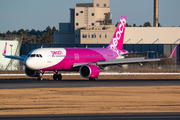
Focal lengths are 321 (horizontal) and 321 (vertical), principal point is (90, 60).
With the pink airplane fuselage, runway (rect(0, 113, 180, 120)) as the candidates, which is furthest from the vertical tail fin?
runway (rect(0, 113, 180, 120))

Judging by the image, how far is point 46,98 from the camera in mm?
24688

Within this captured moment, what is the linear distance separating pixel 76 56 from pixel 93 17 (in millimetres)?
90567

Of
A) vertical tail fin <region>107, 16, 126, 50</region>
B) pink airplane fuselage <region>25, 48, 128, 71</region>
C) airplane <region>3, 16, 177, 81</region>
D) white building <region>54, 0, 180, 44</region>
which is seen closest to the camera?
pink airplane fuselage <region>25, 48, 128, 71</region>

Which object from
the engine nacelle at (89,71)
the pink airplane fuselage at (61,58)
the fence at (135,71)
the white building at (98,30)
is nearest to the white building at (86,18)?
the white building at (98,30)

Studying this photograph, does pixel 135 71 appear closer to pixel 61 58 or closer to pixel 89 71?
pixel 89 71

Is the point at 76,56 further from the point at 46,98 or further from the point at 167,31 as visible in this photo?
the point at 167,31

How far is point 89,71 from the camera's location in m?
41.2

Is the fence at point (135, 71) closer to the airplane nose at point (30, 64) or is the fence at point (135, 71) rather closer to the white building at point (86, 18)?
the airplane nose at point (30, 64)

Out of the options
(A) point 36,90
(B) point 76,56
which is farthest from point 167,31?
(A) point 36,90

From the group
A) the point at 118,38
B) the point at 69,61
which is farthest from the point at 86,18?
the point at 69,61

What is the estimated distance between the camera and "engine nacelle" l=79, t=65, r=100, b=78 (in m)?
41.2

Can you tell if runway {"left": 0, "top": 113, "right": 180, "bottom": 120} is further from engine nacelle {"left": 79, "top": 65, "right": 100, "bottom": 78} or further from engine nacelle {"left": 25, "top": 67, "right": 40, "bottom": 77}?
engine nacelle {"left": 25, "top": 67, "right": 40, "bottom": 77}

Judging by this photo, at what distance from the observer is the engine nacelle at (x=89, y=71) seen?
135ft

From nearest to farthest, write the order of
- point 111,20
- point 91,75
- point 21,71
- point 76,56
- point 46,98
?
point 46,98
point 91,75
point 76,56
point 21,71
point 111,20
